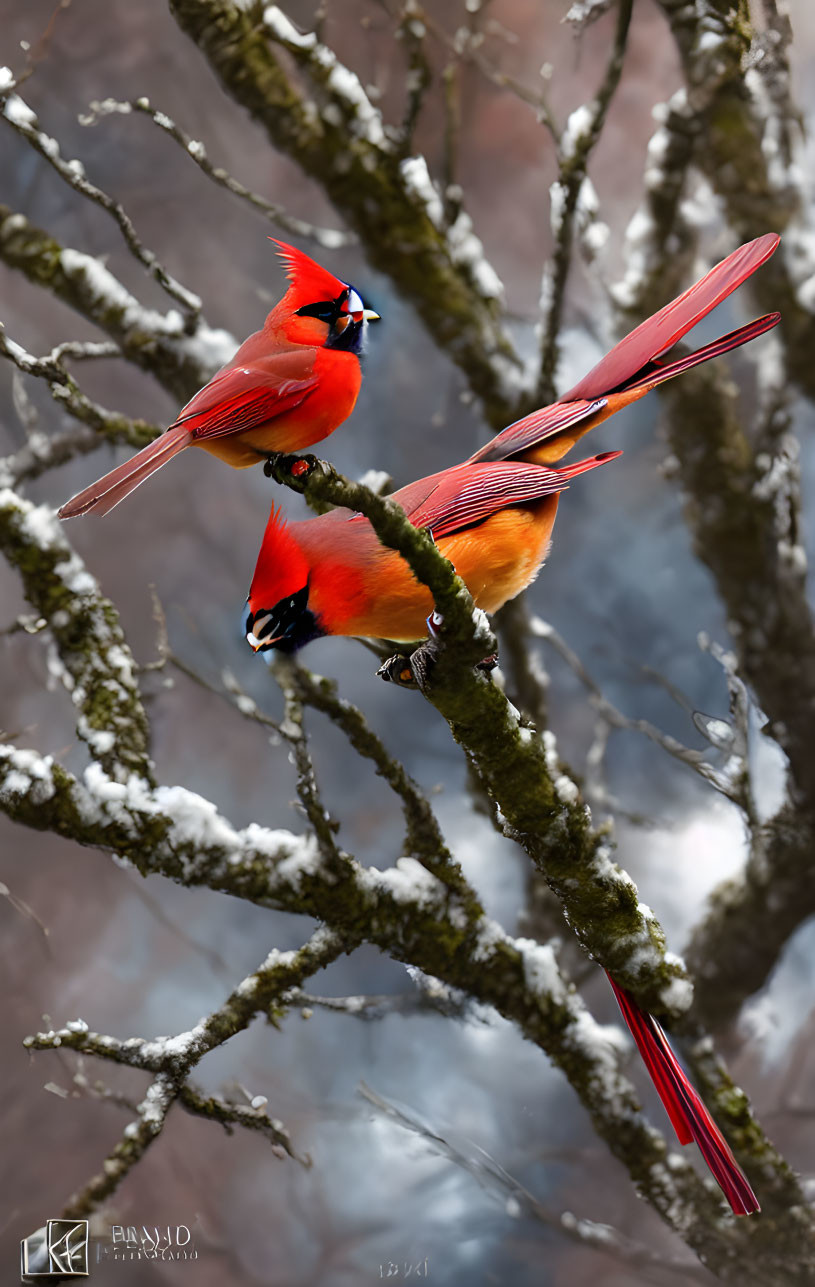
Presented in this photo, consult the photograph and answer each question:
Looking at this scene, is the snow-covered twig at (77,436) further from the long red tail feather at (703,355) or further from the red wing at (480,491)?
the long red tail feather at (703,355)

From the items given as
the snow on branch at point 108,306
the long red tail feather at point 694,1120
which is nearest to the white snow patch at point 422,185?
the snow on branch at point 108,306

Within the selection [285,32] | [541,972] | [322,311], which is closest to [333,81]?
[285,32]

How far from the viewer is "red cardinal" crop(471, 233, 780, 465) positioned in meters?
1.08

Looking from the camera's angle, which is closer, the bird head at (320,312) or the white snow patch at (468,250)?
the bird head at (320,312)

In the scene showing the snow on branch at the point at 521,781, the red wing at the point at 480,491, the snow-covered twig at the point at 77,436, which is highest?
the snow-covered twig at the point at 77,436

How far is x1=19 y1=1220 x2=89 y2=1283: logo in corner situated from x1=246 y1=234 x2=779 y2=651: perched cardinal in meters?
1.10

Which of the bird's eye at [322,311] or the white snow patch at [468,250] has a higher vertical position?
the white snow patch at [468,250]

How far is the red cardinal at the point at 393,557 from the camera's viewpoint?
1.02m

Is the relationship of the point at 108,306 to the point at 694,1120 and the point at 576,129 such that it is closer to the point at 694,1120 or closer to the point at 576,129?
the point at 576,129

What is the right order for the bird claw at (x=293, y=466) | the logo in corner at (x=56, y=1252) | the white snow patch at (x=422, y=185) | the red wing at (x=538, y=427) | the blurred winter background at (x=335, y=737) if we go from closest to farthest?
the bird claw at (x=293, y=466)
the red wing at (x=538, y=427)
the logo in corner at (x=56, y=1252)
the blurred winter background at (x=335, y=737)
the white snow patch at (x=422, y=185)

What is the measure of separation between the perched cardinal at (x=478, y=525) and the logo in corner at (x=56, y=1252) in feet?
3.60

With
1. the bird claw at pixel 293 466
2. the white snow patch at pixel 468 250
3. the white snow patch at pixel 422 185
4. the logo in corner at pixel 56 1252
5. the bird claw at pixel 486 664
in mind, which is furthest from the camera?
the white snow patch at pixel 468 250

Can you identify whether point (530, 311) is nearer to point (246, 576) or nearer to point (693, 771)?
point (246, 576)

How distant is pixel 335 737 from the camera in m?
1.85
